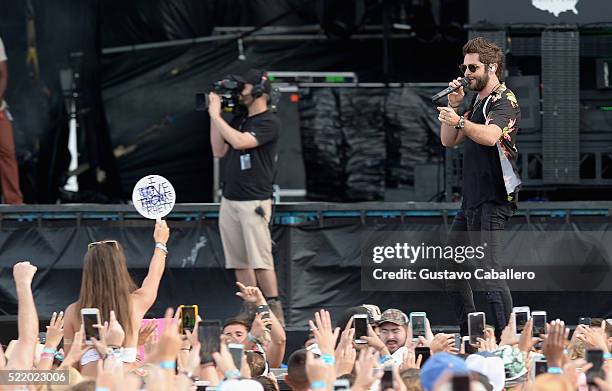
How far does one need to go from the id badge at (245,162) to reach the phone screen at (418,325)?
2841mm

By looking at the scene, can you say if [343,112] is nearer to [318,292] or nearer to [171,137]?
[171,137]

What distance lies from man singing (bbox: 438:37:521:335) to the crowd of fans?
397 millimetres

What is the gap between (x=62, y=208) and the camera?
1005 cm

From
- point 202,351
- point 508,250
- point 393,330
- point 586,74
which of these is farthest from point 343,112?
point 202,351

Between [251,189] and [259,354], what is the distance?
307 centimetres

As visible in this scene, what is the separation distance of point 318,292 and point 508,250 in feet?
4.42

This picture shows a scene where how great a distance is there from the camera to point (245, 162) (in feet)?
31.4

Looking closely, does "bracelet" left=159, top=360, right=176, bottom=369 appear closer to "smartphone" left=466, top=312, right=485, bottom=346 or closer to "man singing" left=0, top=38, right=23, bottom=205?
"smartphone" left=466, top=312, right=485, bottom=346

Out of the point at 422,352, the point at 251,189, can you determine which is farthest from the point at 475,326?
the point at 251,189

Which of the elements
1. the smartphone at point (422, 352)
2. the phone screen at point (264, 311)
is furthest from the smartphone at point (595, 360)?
the phone screen at point (264, 311)

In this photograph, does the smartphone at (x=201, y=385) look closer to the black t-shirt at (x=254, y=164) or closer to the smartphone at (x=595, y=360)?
the smartphone at (x=595, y=360)

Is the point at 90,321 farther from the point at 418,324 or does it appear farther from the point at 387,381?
the point at 418,324

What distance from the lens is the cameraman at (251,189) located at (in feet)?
31.2

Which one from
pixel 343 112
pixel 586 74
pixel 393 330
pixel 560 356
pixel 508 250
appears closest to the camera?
pixel 560 356
